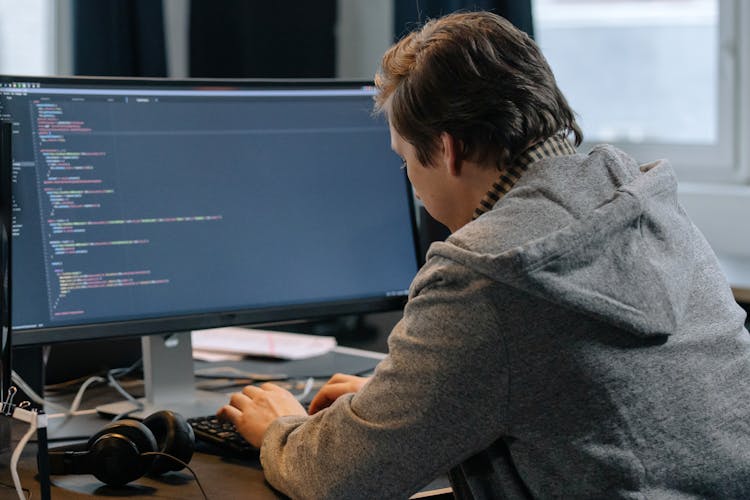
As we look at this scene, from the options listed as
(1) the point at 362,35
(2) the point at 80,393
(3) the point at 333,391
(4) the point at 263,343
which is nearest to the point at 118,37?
(1) the point at 362,35

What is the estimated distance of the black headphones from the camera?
121cm

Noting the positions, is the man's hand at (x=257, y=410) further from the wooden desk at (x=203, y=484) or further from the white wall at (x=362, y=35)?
the white wall at (x=362, y=35)

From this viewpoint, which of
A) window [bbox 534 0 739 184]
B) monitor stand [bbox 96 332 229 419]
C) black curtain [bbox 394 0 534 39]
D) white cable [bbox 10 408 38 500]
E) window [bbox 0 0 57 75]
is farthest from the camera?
window [bbox 0 0 57 75]

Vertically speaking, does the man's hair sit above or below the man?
above

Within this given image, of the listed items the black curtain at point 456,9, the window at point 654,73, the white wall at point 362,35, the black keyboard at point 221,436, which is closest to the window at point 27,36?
the white wall at point 362,35

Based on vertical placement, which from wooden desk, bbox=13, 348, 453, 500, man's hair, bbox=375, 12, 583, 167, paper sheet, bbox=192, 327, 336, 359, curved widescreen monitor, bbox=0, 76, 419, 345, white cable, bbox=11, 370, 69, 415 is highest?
man's hair, bbox=375, 12, 583, 167

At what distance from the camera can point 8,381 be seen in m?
1.15

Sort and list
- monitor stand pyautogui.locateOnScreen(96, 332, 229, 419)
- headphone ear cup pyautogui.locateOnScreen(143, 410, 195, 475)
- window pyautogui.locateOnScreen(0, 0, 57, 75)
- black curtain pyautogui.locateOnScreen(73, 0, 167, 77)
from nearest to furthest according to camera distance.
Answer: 1. headphone ear cup pyautogui.locateOnScreen(143, 410, 195, 475)
2. monitor stand pyautogui.locateOnScreen(96, 332, 229, 419)
3. black curtain pyautogui.locateOnScreen(73, 0, 167, 77)
4. window pyautogui.locateOnScreen(0, 0, 57, 75)

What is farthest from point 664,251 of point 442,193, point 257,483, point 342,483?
point 257,483

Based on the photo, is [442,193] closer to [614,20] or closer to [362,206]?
[362,206]

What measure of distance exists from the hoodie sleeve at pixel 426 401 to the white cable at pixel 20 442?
29 centimetres

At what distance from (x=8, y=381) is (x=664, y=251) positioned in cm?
72

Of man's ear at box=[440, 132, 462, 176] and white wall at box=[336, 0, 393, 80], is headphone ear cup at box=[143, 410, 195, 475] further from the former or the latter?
white wall at box=[336, 0, 393, 80]

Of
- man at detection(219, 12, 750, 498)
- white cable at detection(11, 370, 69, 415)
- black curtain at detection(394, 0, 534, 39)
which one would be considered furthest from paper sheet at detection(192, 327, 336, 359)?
black curtain at detection(394, 0, 534, 39)
